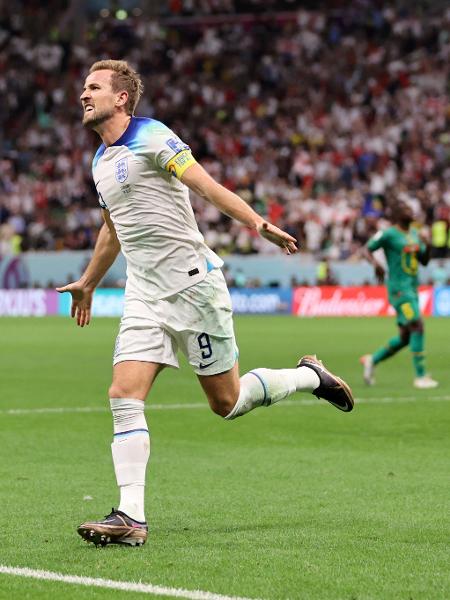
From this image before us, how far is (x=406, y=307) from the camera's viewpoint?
1552cm

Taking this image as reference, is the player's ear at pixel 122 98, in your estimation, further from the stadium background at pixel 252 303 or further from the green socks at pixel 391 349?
the green socks at pixel 391 349

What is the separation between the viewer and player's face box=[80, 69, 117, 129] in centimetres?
686

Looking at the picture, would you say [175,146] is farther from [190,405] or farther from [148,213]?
[190,405]

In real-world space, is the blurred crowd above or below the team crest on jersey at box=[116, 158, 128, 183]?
above

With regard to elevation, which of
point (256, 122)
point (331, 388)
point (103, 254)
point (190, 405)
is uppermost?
point (256, 122)

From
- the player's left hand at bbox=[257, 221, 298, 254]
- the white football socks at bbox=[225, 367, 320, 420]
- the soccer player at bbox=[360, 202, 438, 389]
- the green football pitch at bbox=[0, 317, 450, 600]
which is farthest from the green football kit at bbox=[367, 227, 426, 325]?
the player's left hand at bbox=[257, 221, 298, 254]

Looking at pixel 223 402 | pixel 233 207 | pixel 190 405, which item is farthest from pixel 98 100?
pixel 190 405

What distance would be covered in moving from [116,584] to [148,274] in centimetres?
197

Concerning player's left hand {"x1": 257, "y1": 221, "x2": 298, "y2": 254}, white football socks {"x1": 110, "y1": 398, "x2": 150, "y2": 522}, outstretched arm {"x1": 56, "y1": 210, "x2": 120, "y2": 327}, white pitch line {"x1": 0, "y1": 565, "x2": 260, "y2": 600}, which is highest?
player's left hand {"x1": 257, "y1": 221, "x2": 298, "y2": 254}

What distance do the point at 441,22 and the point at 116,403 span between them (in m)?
34.8

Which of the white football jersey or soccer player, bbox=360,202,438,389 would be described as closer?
the white football jersey

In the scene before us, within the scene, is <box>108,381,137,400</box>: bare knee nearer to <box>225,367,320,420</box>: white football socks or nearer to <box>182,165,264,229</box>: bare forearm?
<box>225,367,320,420</box>: white football socks

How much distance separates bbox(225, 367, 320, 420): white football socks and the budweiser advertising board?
88.2 ft

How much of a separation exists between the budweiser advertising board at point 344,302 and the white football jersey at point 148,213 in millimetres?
27655
